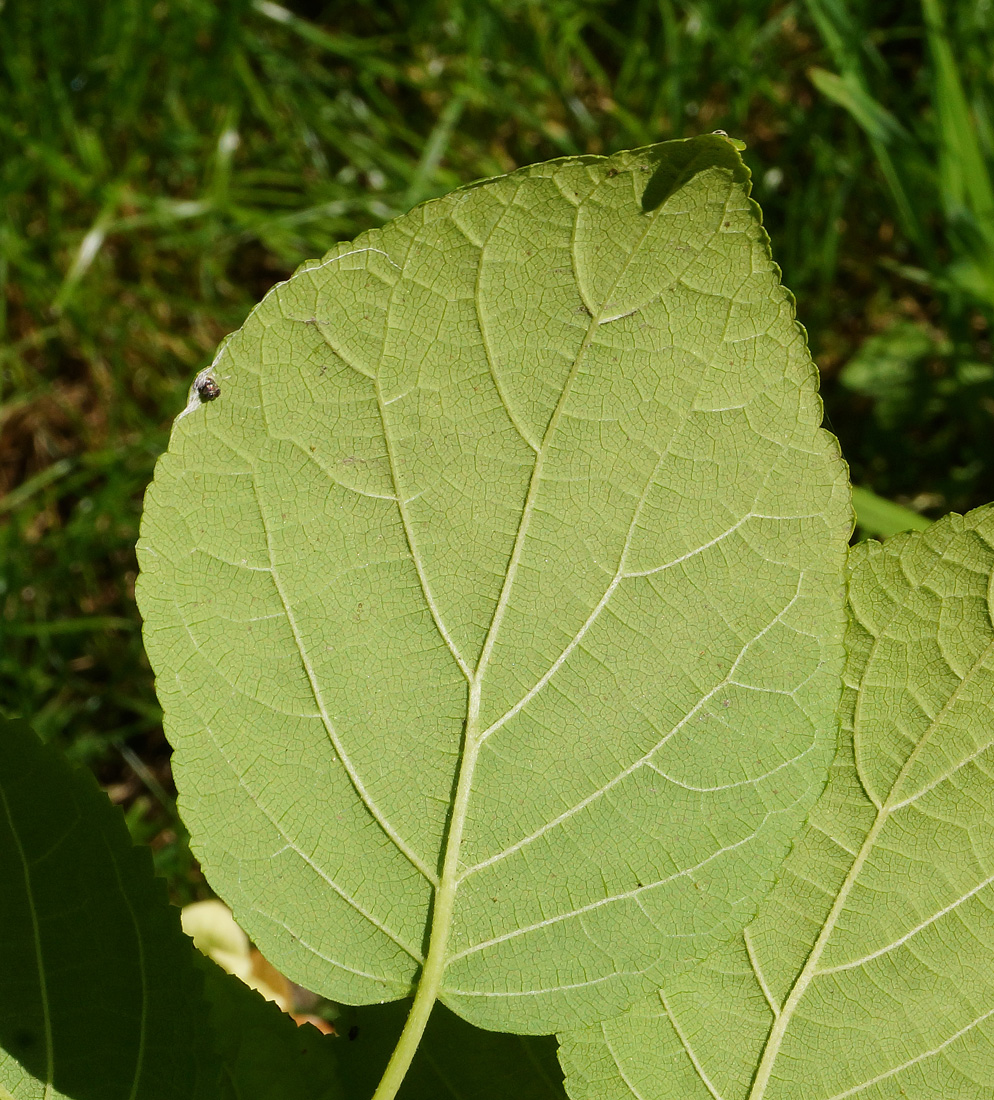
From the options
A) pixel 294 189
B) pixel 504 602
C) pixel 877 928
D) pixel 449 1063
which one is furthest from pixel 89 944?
pixel 294 189

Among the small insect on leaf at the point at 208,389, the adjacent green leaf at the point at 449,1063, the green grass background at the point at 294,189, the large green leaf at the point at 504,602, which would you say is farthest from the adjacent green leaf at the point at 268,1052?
the green grass background at the point at 294,189

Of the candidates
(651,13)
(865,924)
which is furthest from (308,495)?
(651,13)

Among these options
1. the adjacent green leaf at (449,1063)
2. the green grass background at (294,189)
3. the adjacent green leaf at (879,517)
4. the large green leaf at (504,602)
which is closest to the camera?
the large green leaf at (504,602)

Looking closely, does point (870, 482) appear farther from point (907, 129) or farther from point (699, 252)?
point (699, 252)

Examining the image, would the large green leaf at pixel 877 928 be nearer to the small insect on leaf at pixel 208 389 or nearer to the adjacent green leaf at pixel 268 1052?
the adjacent green leaf at pixel 268 1052

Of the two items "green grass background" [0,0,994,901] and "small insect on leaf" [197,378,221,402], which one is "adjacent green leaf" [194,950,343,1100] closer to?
"small insect on leaf" [197,378,221,402]

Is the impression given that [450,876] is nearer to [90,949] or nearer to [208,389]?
[90,949]
